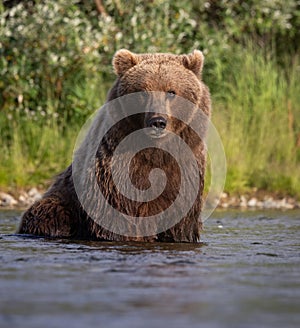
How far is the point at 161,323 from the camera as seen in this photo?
3857 millimetres

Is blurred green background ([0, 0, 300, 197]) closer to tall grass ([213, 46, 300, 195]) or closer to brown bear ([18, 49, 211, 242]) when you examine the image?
tall grass ([213, 46, 300, 195])

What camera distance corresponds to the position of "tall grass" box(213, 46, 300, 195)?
11891 millimetres

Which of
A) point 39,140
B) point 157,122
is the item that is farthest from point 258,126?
point 157,122

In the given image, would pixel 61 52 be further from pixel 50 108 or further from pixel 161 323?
pixel 161 323

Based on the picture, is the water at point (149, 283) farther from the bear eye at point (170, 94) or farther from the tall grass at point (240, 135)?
the tall grass at point (240, 135)

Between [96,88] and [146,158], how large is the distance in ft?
20.6

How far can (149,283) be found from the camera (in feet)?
16.1

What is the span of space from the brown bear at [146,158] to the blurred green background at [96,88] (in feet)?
16.1

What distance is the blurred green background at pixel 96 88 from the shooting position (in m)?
11.9

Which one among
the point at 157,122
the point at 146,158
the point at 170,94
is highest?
the point at 170,94

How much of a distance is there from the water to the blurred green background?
15.1 feet

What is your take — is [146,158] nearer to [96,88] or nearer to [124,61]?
[124,61]

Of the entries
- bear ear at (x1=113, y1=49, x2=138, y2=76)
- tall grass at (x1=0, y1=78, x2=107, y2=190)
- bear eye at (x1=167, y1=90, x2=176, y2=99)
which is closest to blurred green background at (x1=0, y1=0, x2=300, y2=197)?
tall grass at (x1=0, y1=78, x2=107, y2=190)

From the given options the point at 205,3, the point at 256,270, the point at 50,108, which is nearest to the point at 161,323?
the point at 256,270
